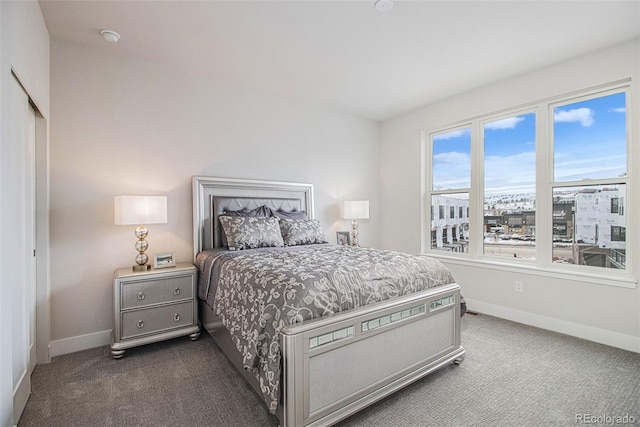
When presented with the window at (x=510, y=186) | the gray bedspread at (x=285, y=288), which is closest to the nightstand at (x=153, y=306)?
the gray bedspread at (x=285, y=288)

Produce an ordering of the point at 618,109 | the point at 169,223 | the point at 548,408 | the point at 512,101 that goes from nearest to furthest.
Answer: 1. the point at 548,408
2. the point at 618,109
3. the point at 169,223
4. the point at 512,101

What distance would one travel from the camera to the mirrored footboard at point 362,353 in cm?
152

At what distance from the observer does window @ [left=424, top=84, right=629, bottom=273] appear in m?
2.86

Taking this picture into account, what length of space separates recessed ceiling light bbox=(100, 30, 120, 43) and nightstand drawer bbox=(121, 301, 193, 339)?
2373 mm

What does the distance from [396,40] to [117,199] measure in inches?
112

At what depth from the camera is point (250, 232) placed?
3.06 metres

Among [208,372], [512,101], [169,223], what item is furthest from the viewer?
[512,101]

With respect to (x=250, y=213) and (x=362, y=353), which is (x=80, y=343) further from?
(x=362, y=353)

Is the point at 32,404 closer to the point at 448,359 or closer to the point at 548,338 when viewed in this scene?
the point at 448,359

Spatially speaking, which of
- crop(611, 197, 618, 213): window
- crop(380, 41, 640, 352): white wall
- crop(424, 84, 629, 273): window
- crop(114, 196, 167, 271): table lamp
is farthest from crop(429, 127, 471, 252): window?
crop(114, 196, 167, 271): table lamp

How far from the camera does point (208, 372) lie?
228 cm

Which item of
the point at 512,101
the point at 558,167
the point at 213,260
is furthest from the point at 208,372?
the point at 512,101

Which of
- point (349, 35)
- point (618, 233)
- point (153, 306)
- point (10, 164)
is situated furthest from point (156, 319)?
point (618, 233)

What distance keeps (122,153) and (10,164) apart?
1394mm
